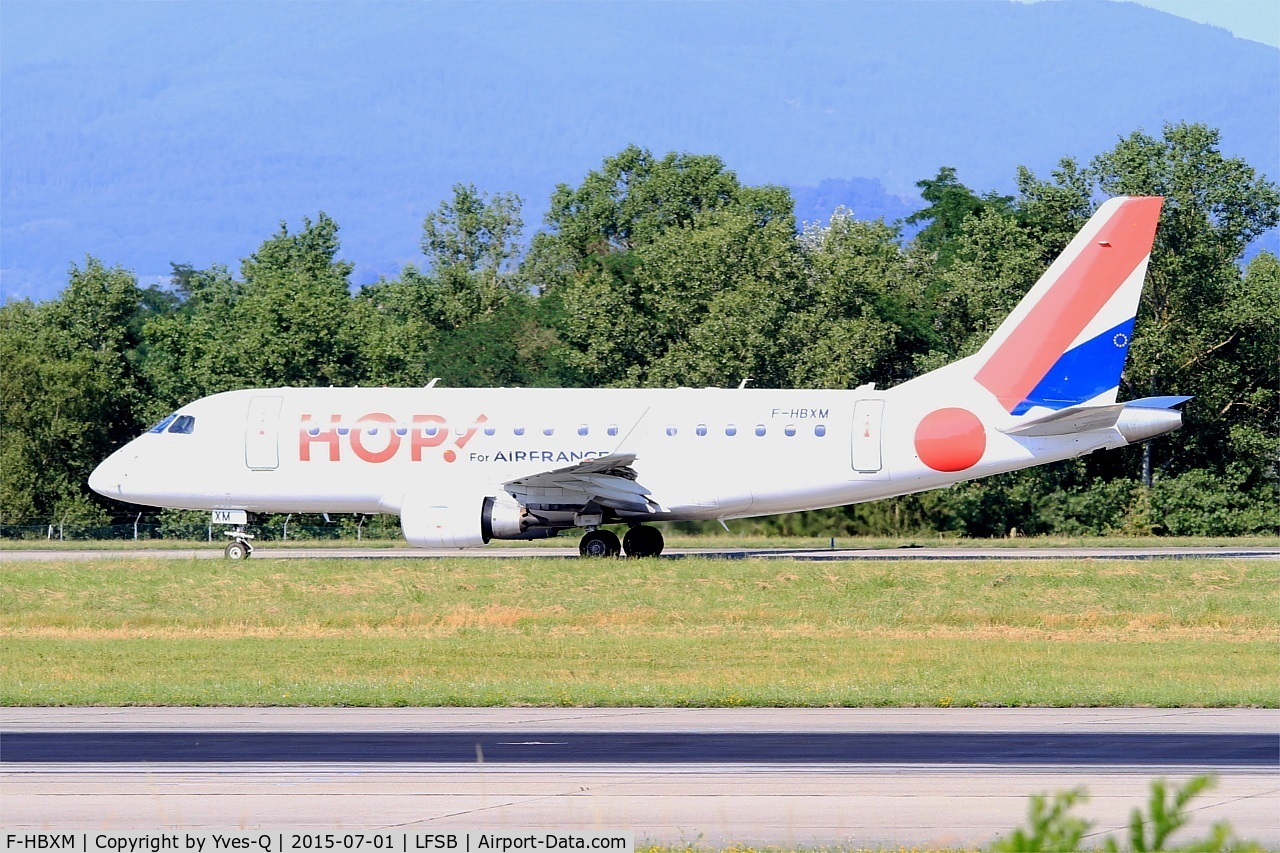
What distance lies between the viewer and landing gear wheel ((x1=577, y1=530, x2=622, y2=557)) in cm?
4006

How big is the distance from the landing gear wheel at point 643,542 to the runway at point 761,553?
0.45m

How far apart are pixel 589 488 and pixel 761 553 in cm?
757

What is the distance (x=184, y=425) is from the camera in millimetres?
41406

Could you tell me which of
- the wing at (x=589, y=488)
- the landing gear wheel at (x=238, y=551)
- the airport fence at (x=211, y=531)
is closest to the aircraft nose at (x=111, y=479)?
the landing gear wheel at (x=238, y=551)

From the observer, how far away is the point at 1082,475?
57.8 m

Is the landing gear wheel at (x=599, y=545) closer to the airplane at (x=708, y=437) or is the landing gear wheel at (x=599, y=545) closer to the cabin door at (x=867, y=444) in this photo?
the airplane at (x=708, y=437)

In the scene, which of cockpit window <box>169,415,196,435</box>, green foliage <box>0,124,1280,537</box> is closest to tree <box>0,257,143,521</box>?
green foliage <box>0,124,1280,537</box>

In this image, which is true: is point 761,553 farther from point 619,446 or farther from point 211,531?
point 211,531

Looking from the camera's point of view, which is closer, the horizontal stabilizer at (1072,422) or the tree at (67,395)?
the horizontal stabilizer at (1072,422)

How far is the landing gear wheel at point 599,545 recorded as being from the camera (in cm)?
4006

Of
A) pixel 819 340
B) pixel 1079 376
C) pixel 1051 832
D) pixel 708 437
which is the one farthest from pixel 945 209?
pixel 1051 832

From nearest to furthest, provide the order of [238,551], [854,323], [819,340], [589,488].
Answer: [589,488]
[238,551]
[819,340]
[854,323]

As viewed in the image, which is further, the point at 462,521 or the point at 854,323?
the point at 854,323

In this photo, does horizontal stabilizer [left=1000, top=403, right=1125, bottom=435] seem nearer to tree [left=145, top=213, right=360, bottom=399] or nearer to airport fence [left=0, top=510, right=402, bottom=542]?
airport fence [left=0, top=510, right=402, bottom=542]
